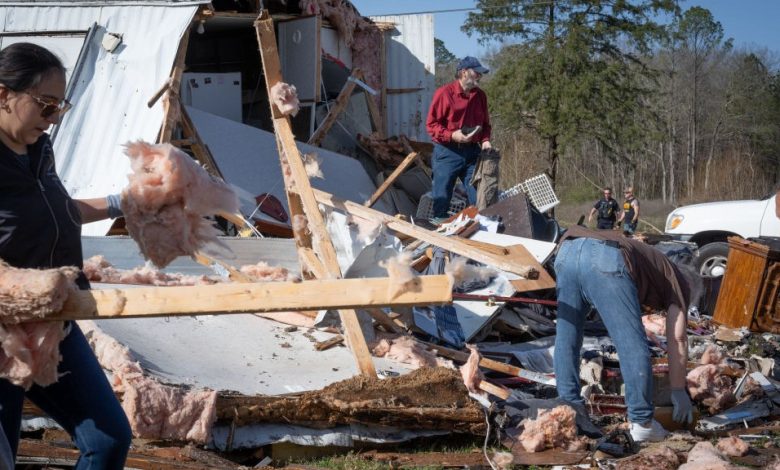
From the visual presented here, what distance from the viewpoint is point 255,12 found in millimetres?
13250

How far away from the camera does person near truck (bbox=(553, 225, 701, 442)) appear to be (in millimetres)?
4922

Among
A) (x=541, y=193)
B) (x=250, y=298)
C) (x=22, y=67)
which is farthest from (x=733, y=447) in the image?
(x=541, y=193)

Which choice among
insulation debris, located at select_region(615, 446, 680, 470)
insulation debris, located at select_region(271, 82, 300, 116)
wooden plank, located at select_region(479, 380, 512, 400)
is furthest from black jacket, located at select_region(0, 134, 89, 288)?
wooden plank, located at select_region(479, 380, 512, 400)

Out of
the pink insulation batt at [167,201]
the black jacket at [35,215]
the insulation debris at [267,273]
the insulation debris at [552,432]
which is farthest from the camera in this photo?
the insulation debris at [267,273]

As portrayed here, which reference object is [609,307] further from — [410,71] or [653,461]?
[410,71]

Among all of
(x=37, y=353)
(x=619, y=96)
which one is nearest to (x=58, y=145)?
(x=37, y=353)

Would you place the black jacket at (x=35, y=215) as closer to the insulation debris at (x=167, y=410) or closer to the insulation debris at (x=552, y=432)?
the insulation debris at (x=167, y=410)

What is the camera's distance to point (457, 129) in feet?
32.0

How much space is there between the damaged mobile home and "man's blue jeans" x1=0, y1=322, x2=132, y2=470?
235 mm

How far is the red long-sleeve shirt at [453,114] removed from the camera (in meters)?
9.70

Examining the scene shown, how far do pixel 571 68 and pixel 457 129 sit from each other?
56.9ft

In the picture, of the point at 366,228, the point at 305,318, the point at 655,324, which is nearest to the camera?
the point at 366,228

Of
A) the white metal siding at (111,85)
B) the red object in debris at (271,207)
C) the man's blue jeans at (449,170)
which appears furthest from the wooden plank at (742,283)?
the white metal siding at (111,85)

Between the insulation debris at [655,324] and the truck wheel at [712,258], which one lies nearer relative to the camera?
the insulation debris at [655,324]
